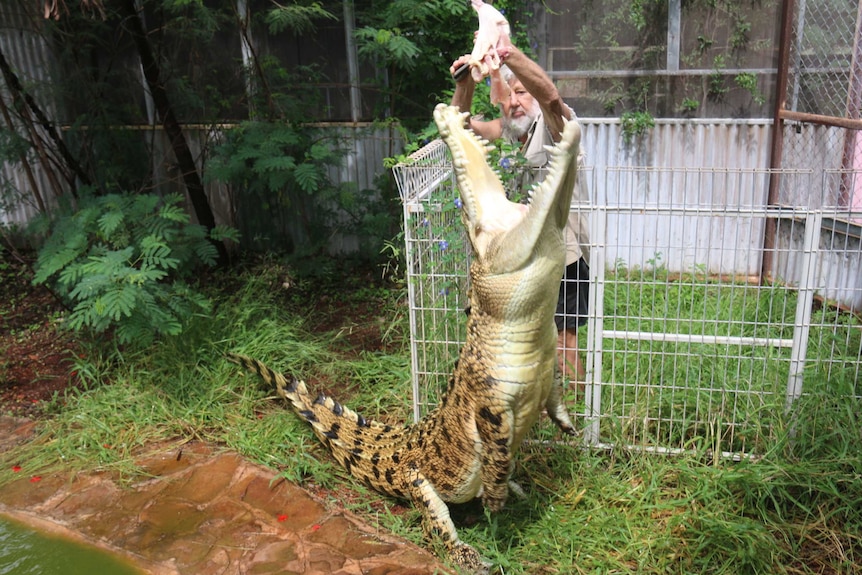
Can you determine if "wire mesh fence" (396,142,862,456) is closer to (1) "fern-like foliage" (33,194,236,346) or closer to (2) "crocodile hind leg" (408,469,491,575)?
(2) "crocodile hind leg" (408,469,491,575)

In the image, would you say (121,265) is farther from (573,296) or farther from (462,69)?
(573,296)

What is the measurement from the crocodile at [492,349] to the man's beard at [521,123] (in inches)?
40.7

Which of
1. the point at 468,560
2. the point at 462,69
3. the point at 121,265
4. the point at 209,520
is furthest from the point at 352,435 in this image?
the point at 462,69

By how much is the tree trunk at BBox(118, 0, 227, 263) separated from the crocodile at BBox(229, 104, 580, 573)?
11.7 feet

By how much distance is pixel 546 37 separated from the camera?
233 inches

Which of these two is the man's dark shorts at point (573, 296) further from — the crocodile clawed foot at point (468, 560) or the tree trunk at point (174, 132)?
the tree trunk at point (174, 132)

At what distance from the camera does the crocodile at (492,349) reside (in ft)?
6.89

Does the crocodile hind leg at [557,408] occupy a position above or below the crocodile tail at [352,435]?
above

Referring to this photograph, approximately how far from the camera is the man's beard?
3195 millimetres

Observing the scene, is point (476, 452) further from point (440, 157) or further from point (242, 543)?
point (440, 157)

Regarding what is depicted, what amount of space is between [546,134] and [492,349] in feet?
4.03

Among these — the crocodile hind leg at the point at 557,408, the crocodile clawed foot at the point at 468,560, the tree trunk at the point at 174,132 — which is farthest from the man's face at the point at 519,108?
the tree trunk at the point at 174,132

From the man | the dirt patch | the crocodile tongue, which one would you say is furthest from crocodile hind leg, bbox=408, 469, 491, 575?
the dirt patch

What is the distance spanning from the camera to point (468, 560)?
2609 millimetres
